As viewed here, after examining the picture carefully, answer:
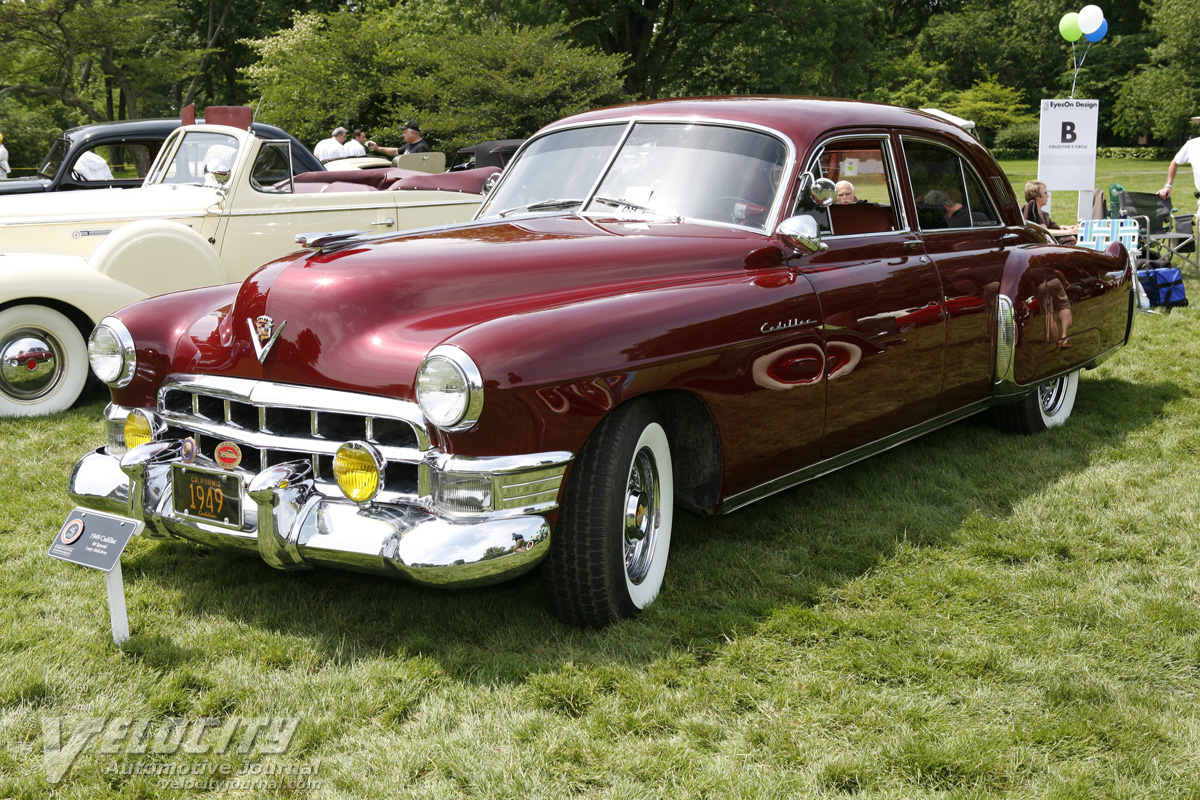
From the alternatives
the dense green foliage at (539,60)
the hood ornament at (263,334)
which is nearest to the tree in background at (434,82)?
the dense green foliage at (539,60)

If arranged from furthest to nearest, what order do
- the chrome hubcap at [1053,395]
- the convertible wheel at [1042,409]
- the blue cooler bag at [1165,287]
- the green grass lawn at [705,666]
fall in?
the blue cooler bag at [1165,287]
the chrome hubcap at [1053,395]
the convertible wheel at [1042,409]
the green grass lawn at [705,666]

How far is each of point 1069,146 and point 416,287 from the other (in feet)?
37.5

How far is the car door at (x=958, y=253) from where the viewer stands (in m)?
4.77

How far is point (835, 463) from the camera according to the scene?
4.27 m

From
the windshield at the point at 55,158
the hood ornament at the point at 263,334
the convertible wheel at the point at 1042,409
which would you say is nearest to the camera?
the hood ornament at the point at 263,334

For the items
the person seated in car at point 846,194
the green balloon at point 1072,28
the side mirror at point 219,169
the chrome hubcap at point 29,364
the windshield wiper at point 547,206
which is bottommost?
the chrome hubcap at point 29,364

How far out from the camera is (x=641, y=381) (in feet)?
10.7

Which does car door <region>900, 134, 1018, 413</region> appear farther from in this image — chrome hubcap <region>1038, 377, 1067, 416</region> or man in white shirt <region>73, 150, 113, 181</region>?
man in white shirt <region>73, 150, 113, 181</region>

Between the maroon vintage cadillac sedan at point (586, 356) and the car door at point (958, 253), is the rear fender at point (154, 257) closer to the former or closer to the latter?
the maroon vintage cadillac sedan at point (586, 356)

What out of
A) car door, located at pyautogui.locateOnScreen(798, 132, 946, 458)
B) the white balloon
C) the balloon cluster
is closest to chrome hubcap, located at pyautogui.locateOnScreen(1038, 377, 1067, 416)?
car door, located at pyautogui.locateOnScreen(798, 132, 946, 458)

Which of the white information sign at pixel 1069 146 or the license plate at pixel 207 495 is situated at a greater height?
the white information sign at pixel 1069 146

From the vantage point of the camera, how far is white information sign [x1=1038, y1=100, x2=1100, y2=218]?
492 inches

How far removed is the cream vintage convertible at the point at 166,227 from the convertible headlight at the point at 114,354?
112 inches

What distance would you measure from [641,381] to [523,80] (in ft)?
62.3
